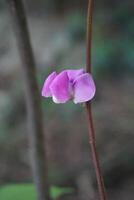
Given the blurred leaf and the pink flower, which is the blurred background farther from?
the pink flower

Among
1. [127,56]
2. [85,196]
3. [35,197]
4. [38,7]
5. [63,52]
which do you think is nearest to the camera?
[35,197]

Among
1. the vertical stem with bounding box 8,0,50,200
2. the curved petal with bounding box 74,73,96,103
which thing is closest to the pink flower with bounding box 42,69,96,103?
the curved petal with bounding box 74,73,96,103

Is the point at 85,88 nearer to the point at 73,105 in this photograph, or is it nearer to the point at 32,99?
the point at 32,99

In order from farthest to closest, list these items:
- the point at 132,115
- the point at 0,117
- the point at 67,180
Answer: the point at 0,117 < the point at 132,115 < the point at 67,180

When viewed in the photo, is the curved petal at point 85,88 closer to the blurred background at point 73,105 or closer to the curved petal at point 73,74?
the curved petal at point 73,74

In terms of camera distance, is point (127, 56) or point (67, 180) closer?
point (67, 180)

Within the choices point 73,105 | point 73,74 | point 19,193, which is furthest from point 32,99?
point 73,105

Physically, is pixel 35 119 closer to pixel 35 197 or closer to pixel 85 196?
pixel 35 197

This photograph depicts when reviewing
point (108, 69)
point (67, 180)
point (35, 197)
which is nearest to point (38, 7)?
point (108, 69)
